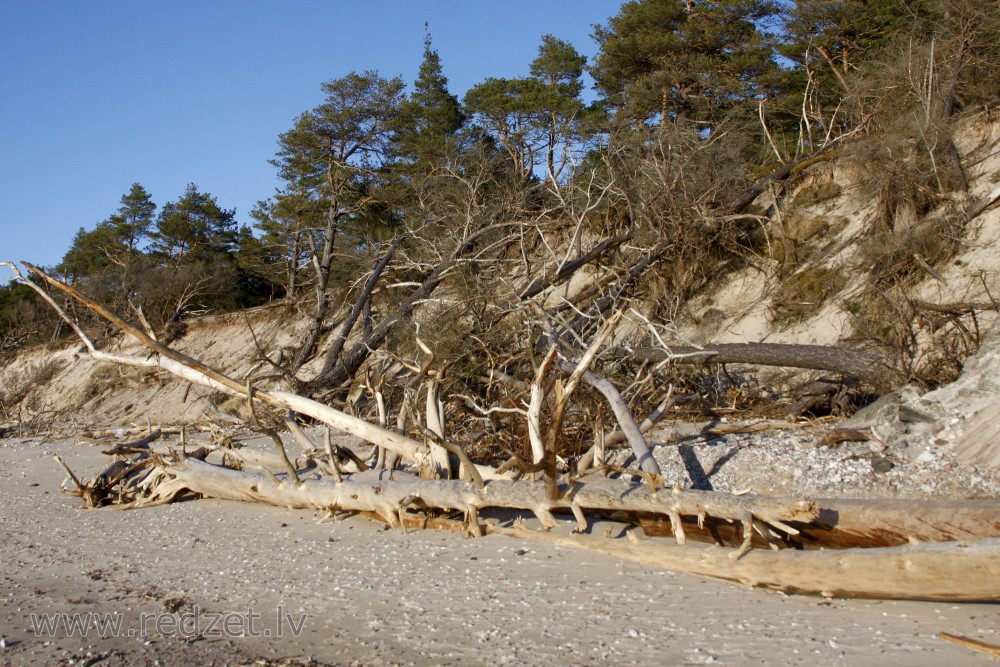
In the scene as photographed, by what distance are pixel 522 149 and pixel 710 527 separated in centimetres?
1408

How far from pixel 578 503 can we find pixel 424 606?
1.40 meters

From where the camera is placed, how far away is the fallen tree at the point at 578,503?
144 inches

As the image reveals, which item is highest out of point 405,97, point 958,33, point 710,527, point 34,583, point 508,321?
point 405,97

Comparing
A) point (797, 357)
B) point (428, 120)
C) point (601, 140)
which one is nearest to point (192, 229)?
point (428, 120)

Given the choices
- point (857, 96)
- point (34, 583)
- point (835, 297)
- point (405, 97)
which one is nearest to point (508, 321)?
point (835, 297)

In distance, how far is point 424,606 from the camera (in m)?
4.08

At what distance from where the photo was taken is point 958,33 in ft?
41.2

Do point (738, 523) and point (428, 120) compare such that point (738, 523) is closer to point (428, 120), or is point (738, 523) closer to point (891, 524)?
point (891, 524)

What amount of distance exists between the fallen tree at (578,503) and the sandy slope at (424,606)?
0.12m

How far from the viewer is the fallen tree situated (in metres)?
3.67

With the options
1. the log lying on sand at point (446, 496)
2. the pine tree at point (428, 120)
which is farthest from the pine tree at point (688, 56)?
the log lying on sand at point (446, 496)

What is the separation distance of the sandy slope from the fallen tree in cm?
12

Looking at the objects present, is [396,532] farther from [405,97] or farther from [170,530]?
[405,97]

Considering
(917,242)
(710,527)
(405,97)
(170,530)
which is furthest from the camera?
(405,97)
